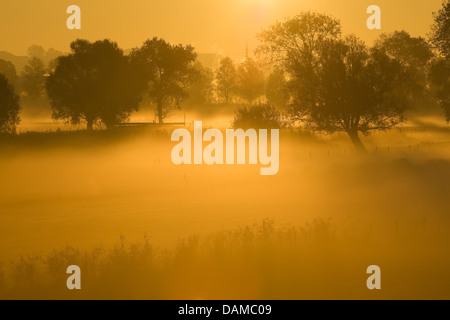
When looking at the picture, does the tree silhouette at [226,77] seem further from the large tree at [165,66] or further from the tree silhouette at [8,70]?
the large tree at [165,66]

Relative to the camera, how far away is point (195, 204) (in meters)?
29.9

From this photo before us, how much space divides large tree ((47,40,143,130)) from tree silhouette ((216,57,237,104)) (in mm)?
90177

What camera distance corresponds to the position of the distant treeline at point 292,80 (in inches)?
1918

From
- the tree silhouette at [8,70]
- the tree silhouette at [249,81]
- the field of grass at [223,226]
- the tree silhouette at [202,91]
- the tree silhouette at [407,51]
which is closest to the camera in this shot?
the field of grass at [223,226]

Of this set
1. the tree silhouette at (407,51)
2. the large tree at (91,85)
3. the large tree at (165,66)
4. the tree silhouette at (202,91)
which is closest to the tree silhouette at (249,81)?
the tree silhouette at (202,91)

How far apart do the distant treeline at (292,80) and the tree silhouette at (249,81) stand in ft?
166

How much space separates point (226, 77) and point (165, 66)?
260 feet

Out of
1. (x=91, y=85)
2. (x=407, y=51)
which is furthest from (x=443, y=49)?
(x=407, y=51)

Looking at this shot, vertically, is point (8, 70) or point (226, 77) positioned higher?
point (8, 70)

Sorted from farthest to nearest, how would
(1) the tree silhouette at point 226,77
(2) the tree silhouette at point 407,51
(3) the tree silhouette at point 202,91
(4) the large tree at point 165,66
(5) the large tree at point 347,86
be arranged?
(1) the tree silhouette at point 226,77
(3) the tree silhouette at point 202,91
(2) the tree silhouette at point 407,51
(4) the large tree at point 165,66
(5) the large tree at point 347,86

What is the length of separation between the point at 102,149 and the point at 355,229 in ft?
113

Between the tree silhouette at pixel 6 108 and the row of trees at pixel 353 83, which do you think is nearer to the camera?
the row of trees at pixel 353 83

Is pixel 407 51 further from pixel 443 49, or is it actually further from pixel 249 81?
pixel 443 49

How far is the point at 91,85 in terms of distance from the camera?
64.3m
